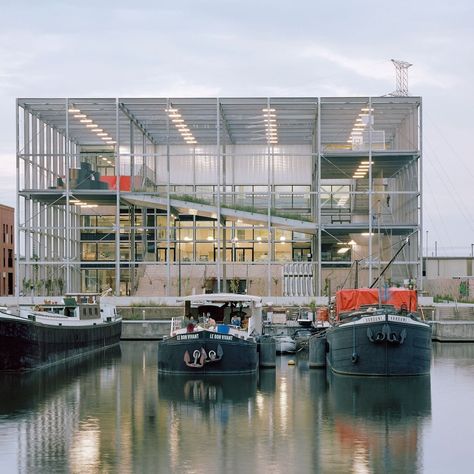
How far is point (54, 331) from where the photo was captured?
49938mm

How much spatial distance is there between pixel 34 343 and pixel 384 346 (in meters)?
15.4

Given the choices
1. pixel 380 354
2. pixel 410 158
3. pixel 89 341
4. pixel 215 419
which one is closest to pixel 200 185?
pixel 410 158

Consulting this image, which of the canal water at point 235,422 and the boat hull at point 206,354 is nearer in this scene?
the canal water at point 235,422

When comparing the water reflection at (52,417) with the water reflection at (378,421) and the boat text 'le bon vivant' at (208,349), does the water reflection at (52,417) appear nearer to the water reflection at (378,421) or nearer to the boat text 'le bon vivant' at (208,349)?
the boat text 'le bon vivant' at (208,349)

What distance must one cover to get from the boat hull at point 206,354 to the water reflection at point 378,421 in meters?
3.84

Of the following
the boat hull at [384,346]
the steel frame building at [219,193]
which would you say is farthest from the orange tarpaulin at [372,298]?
the steel frame building at [219,193]

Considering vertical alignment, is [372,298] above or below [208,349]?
above

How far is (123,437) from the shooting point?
1112 inches

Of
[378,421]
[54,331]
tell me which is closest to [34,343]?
[54,331]

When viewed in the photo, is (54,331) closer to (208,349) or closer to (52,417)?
(208,349)

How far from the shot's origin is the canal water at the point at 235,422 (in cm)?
2467

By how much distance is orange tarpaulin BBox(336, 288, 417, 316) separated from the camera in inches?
1977

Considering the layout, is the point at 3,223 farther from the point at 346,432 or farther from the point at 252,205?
the point at 346,432

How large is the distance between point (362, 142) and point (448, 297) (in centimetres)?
1476
